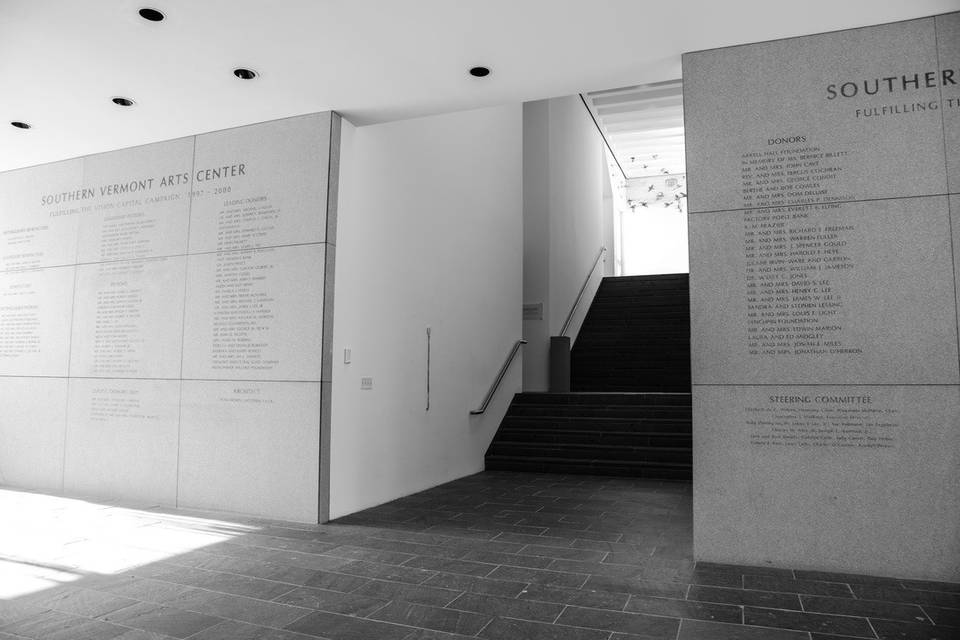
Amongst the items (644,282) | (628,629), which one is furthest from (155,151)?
(644,282)

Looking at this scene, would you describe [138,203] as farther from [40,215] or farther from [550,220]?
[550,220]

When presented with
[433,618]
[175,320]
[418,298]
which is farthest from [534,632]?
[175,320]

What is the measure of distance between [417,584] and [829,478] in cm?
216

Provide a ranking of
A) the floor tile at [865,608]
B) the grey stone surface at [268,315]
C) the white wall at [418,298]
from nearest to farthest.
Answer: the floor tile at [865,608] < the grey stone surface at [268,315] < the white wall at [418,298]

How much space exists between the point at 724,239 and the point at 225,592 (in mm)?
3154

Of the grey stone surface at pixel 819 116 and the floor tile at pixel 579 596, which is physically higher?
the grey stone surface at pixel 819 116

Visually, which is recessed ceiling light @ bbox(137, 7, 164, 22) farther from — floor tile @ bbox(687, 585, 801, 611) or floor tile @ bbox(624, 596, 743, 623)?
floor tile @ bbox(687, 585, 801, 611)

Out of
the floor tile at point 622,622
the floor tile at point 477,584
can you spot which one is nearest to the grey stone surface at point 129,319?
the floor tile at point 477,584

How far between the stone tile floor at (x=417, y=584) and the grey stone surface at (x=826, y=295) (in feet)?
3.44

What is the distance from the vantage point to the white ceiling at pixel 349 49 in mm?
3500

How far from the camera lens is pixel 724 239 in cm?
374

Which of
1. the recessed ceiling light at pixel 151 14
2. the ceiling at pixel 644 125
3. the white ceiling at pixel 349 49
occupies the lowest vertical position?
→ the white ceiling at pixel 349 49

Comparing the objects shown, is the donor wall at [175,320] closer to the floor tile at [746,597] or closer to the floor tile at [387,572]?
the floor tile at [387,572]

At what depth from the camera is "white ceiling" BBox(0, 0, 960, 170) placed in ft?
11.5
